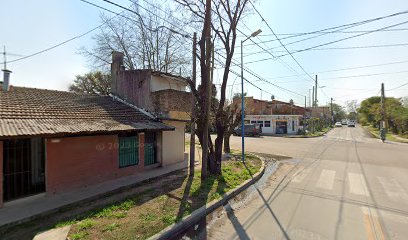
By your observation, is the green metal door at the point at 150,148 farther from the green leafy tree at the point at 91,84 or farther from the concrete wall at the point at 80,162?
the green leafy tree at the point at 91,84

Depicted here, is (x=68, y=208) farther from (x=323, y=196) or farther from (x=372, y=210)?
(x=372, y=210)

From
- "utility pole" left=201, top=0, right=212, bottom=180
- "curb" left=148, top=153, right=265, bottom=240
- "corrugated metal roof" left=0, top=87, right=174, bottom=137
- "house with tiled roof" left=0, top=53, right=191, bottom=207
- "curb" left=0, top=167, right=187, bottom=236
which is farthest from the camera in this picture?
"utility pole" left=201, top=0, right=212, bottom=180

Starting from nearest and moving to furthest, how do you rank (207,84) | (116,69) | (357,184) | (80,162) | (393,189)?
(80,162), (393,189), (207,84), (357,184), (116,69)

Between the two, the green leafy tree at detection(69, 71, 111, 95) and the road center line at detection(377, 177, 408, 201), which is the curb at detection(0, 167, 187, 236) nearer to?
the road center line at detection(377, 177, 408, 201)

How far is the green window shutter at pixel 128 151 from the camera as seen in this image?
9773mm

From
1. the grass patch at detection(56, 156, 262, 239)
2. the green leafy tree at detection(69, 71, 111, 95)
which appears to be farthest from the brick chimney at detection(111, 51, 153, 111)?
the green leafy tree at detection(69, 71, 111, 95)

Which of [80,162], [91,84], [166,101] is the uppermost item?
[91,84]

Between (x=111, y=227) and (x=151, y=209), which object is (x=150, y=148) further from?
(x=111, y=227)

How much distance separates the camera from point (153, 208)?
6.20 m

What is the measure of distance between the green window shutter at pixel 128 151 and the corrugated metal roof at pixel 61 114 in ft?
2.59

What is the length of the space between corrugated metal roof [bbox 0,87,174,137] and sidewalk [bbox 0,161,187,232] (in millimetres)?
1998

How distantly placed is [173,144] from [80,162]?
5130 millimetres

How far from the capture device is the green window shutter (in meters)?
9.77

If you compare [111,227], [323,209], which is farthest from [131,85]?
[323,209]
